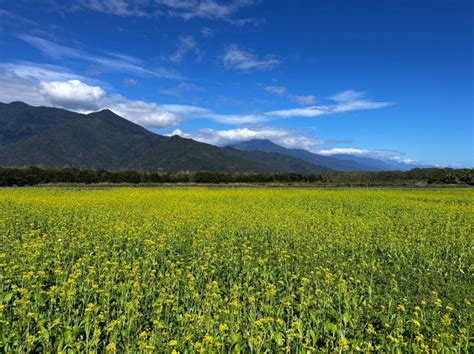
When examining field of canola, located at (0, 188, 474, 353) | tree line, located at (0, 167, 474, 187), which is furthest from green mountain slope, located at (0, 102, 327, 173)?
field of canola, located at (0, 188, 474, 353)

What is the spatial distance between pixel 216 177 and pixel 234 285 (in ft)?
184

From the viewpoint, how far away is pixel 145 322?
5.59 meters

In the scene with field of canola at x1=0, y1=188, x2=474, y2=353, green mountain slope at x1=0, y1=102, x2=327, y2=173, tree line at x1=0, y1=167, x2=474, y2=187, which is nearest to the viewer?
field of canola at x1=0, y1=188, x2=474, y2=353

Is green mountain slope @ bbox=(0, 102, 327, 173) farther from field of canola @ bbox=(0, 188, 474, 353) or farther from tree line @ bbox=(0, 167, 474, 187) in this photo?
field of canola @ bbox=(0, 188, 474, 353)

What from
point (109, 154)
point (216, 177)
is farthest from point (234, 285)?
point (109, 154)

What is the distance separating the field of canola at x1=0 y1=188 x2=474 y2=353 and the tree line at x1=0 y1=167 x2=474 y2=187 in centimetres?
4103

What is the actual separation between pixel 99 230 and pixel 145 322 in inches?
303

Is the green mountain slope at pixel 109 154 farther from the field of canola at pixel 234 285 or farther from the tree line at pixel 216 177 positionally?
the field of canola at pixel 234 285

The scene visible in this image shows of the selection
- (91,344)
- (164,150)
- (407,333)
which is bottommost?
(407,333)

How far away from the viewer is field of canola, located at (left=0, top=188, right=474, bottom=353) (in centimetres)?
494

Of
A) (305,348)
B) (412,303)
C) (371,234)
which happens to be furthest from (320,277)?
(371,234)

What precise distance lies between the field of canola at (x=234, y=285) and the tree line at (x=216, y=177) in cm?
4103

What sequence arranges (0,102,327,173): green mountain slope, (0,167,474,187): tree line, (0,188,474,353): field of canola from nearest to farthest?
1. (0,188,474,353): field of canola
2. (0,167,474,187): tree line
3. (0,102,327,173): green mountain slope

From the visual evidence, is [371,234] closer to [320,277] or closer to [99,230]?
[320,277]
